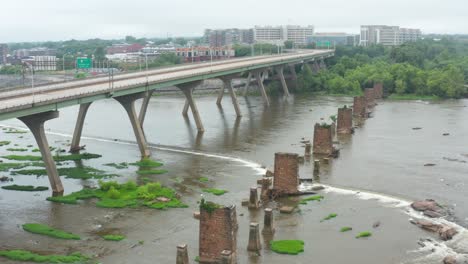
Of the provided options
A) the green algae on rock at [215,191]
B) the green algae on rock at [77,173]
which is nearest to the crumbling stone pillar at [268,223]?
the green algae on rock at [215,191]

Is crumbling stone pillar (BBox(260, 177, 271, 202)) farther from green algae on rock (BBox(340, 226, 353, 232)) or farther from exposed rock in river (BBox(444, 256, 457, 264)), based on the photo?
exposed rock in river (BBox(444, 256, 457, 264))

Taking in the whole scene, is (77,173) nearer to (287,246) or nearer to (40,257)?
(40,257)

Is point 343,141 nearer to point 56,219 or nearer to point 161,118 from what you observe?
point 161,118

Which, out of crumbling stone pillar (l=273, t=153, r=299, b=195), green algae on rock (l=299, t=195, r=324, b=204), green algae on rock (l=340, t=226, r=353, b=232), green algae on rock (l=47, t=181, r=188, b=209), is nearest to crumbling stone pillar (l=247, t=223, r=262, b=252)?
green algae on rock (l=340, t=226, r=353, b=232)

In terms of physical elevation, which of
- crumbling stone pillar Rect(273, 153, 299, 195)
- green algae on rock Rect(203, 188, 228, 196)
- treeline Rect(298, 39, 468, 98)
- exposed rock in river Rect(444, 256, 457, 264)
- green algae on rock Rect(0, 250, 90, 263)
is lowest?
→ green algae on rock Rect(0, 250, 90, 263)

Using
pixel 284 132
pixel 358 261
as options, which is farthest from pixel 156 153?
pixel 358 261

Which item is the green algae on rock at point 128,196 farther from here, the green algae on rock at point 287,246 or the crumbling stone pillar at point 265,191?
the green algae on rock at point 287,246
